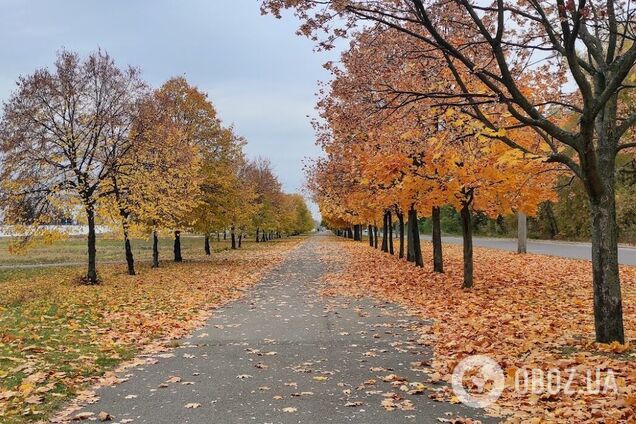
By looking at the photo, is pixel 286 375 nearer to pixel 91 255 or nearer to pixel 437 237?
pixel 437 237

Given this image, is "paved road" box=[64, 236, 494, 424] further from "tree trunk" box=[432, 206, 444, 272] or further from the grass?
the grass

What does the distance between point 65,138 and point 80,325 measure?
9.88 m

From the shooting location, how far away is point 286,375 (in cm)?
666

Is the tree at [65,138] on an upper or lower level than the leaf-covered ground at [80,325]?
upper

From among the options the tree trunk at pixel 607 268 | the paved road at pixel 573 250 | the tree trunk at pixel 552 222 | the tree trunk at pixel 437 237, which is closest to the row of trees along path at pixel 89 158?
the tree trunk at pixel 437 237

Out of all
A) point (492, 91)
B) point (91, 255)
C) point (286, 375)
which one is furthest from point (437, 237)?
point (286, 375)

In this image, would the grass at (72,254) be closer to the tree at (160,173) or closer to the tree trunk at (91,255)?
the tree trunk at (91,255)

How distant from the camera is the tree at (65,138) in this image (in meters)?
17.4

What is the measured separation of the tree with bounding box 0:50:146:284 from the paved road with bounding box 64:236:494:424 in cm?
979

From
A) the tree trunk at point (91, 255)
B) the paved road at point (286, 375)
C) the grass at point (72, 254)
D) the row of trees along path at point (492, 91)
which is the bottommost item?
the grass at point (72, 254)

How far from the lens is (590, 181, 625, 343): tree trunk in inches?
284

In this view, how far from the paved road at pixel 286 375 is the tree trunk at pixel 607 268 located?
255 cm

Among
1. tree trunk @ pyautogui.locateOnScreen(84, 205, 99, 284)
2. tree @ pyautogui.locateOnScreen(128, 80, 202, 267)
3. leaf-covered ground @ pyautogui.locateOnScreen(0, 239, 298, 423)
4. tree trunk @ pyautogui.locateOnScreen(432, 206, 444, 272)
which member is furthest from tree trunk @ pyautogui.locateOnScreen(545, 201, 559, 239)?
tree trunk @ pyautogui.locateOnScreen(84, 205, 99, 284)

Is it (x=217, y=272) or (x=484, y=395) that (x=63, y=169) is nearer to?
(x=217, y=272)
